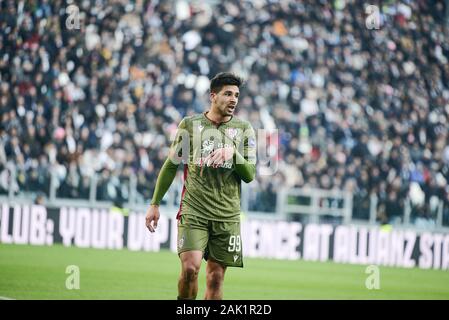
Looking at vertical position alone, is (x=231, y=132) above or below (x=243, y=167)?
above

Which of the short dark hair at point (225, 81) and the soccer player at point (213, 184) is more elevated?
the short dark hair at point (225, 81)

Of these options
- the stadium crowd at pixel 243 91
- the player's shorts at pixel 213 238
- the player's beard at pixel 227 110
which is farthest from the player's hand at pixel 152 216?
the stadium crowd at pixel 243 91

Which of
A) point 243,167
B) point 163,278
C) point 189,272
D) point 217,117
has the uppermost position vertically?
point 217,117

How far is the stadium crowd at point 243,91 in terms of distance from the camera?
18641 millimetres

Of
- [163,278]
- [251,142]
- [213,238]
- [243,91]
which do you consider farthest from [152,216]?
A: [243,91]

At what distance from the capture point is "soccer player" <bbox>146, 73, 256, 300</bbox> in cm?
749

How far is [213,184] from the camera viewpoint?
7.61 m

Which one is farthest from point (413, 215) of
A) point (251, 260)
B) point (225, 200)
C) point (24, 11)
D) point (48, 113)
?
point (225, 200)

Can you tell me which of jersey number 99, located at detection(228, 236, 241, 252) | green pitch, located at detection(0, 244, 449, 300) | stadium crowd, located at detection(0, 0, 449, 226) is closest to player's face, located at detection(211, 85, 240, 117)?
jersey number 99, located at detection(228, 236, 241, 252)

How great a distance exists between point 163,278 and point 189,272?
18.8ft

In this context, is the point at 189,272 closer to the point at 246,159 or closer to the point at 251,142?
the point at 246,159

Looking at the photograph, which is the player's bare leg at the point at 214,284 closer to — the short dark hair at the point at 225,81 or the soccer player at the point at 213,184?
the soccer player at the point at 213,184

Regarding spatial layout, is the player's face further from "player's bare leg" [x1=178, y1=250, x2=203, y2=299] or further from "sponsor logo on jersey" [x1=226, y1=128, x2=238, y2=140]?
"player's bare leg" [x1=178, y1=250, x2=203, y2=299]

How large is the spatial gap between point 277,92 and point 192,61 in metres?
2.10
